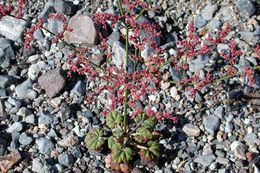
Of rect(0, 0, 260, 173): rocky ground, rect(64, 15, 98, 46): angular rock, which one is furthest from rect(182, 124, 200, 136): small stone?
rect(64, 15, 98, 46): angular rock

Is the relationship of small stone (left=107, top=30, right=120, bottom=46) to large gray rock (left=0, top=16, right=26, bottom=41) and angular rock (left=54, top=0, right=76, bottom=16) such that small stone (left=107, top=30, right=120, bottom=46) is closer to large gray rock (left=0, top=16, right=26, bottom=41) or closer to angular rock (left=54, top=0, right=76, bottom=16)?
angular rock (left=54, top=0, right=76, bottom=16)

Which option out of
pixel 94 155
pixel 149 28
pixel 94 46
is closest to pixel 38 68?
pixel 94 46

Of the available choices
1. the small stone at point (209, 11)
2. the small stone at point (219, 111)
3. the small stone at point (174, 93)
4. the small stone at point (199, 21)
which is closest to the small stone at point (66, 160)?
the small stone at point (174, 93)

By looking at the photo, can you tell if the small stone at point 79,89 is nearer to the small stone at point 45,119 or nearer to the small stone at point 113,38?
the small stone at point 45,119

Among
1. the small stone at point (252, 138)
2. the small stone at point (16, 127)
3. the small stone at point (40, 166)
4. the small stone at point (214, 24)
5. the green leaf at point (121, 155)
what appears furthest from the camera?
the small stone at point (214, 24)

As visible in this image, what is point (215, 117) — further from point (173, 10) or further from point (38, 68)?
point (38, 68)

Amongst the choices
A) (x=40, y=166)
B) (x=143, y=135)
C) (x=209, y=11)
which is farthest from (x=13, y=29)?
(x=209, y=11)

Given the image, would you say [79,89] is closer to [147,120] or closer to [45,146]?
[45,146]
